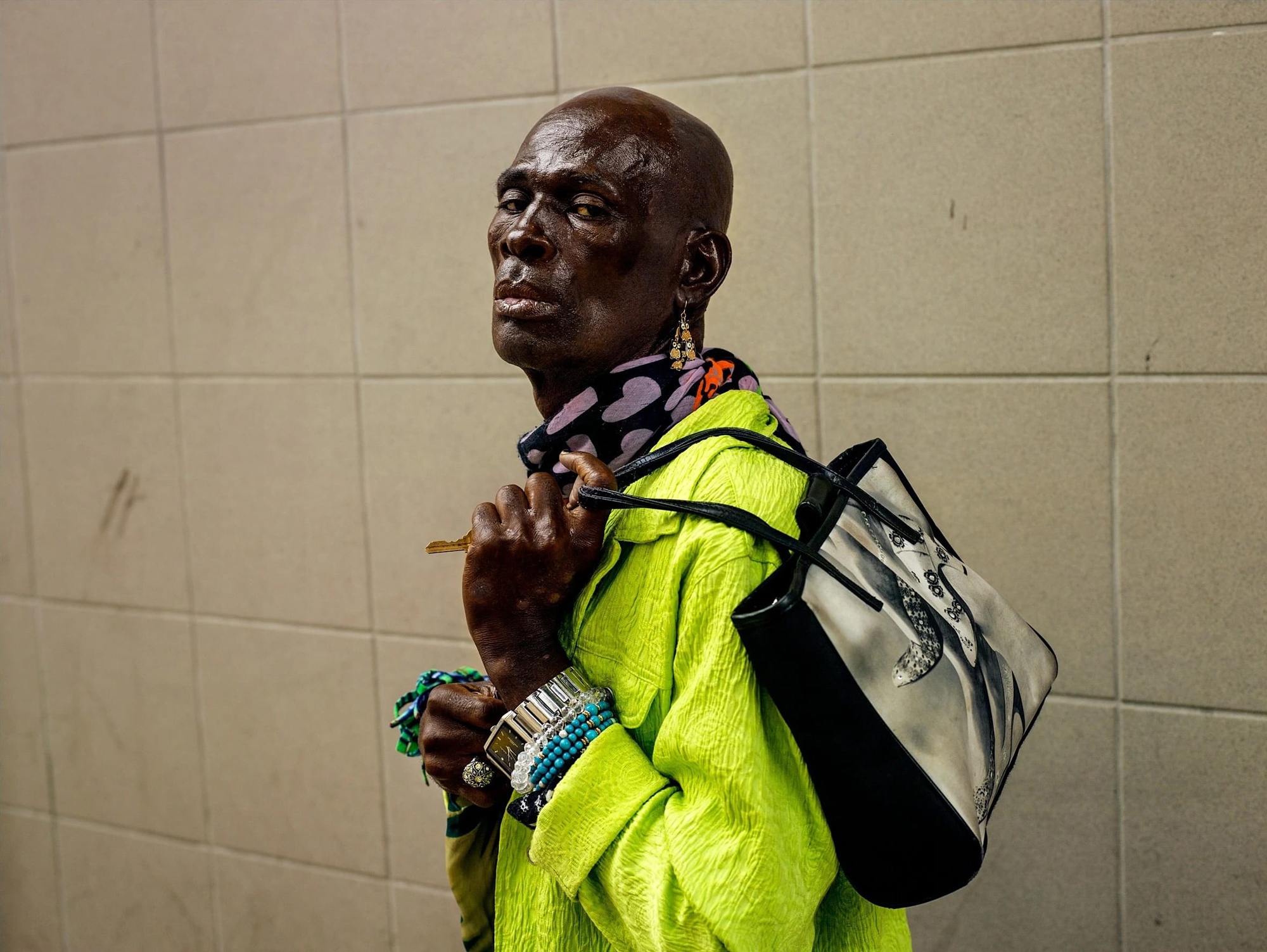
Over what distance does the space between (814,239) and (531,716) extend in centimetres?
97

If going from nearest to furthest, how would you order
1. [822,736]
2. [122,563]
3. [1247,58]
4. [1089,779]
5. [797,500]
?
1. [822,736]
2. [797,500]
3. [1247,58]
4. [1089,779]
5. [122,563]

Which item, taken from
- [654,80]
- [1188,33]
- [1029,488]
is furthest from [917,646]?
[654,80]

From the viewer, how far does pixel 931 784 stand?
33.8 inches

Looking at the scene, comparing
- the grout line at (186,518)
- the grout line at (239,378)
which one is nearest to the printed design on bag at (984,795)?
the grout line at (239,378)

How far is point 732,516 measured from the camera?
0.92 metres

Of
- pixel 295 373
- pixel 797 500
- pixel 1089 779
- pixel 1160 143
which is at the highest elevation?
pixel 1160 143

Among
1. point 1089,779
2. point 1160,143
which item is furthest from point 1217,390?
point 1089,779

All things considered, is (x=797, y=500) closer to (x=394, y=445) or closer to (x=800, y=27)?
(x=800, y=27)

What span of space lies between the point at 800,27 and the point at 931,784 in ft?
3.86

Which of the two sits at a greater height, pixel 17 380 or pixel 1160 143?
pixel 1160 143

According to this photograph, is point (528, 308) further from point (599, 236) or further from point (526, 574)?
point (526, 574)

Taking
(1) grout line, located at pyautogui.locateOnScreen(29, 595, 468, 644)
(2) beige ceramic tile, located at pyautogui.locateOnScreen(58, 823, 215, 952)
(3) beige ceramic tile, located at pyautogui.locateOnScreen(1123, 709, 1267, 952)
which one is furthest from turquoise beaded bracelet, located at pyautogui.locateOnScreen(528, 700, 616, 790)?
(2) beige ceramic tile, located at pyautogui.locateOnScreen(58, 823, 215, 952)

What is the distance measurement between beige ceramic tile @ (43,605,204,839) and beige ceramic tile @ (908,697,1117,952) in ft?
4.80

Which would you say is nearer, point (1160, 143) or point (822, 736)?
point (822, 736)
